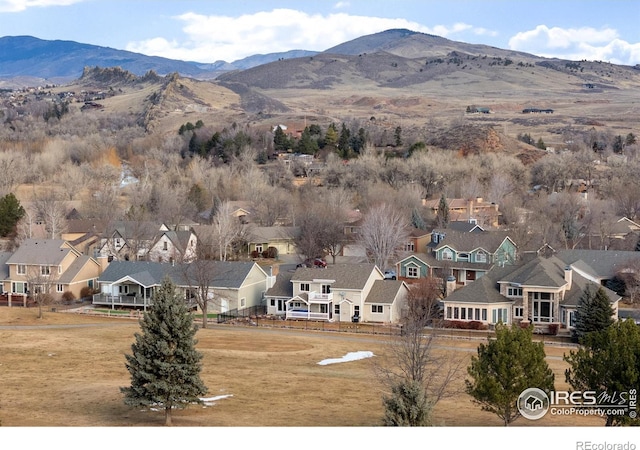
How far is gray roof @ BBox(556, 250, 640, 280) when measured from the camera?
5012 centimetres

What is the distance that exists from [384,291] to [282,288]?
18.2ft

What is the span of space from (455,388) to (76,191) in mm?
69538

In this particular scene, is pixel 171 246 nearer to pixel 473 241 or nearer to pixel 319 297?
pixel 319 297

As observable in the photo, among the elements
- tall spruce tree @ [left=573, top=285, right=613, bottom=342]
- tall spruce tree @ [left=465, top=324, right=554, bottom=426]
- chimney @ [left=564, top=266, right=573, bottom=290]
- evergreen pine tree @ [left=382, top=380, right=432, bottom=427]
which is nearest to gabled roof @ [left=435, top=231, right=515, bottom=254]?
chimney @ [left=564, top=266, right=573, bottom=290]

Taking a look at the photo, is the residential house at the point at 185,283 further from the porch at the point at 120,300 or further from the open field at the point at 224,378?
the open field at the point at 224,378

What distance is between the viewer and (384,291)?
4666 cm

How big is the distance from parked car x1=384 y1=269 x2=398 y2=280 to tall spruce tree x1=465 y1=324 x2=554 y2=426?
32033 mm

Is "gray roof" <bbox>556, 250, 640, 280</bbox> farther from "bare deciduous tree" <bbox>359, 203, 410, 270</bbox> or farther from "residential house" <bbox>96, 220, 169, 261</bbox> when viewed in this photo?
"residential house" <bbox>96, 220, 169, 261</bbox>

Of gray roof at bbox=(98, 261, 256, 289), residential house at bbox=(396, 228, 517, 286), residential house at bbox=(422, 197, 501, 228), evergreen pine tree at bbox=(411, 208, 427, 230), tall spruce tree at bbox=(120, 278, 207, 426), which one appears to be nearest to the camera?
tall spruce tree at bbox=(120, 278, 207, 426)

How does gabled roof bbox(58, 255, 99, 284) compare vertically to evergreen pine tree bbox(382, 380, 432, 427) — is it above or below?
above

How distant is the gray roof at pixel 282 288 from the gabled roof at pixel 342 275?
70 centimetres

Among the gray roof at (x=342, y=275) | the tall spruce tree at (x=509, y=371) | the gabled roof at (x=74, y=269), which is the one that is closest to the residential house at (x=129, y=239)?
the gabled roof at (x=74, y=269)

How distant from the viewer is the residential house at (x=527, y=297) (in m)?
42.9

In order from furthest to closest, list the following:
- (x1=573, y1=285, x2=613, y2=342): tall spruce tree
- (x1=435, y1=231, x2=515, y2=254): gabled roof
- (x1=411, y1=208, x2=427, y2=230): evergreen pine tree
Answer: (x1=411, y1=208, x2=427, y2=230): evergreen pine tree
(x1=435, y1=231, x2=515, y2=254): gabled roof
(x1=573, y1=285, x2=613, y2=342): tall spruce tree
